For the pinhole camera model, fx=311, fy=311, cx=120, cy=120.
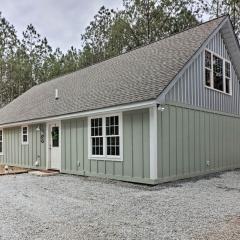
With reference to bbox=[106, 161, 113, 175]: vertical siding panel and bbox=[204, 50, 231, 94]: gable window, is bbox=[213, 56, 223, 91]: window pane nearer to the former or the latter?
bbox=[204, 50, 231, 94]: gable window

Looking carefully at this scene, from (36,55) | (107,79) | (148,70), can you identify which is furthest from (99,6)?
(148,70)

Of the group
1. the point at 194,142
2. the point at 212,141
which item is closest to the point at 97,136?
the point at 194,142

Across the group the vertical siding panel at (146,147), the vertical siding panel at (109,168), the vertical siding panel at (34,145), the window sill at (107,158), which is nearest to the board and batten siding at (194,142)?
the vertical siding panel at (146,147)

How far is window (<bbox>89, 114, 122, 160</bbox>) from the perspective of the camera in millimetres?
9977

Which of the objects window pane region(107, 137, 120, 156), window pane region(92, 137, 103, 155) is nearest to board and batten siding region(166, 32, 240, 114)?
window pane region(107, 137, 120, 156)

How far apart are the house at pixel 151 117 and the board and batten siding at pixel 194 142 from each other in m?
0.03

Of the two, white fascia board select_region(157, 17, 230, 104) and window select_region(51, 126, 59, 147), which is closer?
white fascia board select_region(157, 17, 230, 104)

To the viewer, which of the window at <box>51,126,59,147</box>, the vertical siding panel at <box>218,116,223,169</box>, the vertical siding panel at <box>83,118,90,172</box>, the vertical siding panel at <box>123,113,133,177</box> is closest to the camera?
the vertical siding panel at <box>123,113,133,177</box>

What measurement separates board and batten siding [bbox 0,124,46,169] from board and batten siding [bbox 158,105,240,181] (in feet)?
20.7

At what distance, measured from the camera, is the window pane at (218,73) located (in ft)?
39.6

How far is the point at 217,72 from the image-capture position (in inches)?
484

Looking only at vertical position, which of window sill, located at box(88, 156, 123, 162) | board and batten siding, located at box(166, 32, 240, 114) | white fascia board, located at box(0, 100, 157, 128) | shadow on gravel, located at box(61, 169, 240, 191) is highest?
board and batten siding, located at box(166, 32, 240, 114)

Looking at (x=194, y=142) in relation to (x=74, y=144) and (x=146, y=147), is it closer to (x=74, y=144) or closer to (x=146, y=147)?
(x=146, y=147)

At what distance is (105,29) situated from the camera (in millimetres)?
27891
